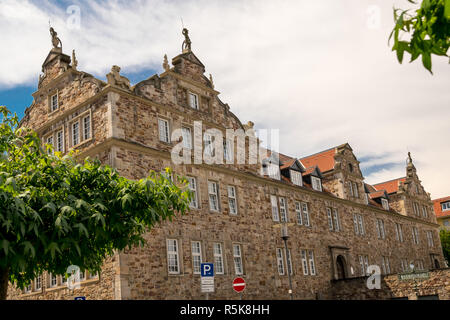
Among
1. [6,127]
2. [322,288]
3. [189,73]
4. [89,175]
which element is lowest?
[322,288]

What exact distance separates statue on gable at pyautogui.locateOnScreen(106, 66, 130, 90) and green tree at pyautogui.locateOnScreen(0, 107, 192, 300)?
33.6 ft

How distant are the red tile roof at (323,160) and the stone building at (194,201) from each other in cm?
410

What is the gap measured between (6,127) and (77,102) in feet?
40.7

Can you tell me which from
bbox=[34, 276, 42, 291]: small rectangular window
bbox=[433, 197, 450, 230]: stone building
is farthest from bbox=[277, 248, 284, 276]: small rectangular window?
bbox=[433, 197, 450, 230]: stone building

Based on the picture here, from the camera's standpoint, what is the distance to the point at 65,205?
1130 cm

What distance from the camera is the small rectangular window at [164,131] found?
24469mm

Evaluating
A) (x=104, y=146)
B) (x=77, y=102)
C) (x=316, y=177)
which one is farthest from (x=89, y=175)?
(x=316, y=177)

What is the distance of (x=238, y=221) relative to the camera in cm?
2673

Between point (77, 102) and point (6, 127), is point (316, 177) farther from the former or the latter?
point (6, 127)

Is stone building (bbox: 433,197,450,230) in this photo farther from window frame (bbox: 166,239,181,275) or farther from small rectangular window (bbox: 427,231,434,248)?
window frame (bbox: 166,239,181,275)

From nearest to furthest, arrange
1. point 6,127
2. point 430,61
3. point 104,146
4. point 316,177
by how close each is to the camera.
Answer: point 430,61 < point 6,127 < point 104,146 < point 316,177

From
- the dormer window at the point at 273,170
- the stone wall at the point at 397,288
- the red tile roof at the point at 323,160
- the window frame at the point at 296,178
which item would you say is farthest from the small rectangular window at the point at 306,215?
the red tile roof at the point at 323,160

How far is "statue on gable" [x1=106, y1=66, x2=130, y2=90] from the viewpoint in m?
23.0

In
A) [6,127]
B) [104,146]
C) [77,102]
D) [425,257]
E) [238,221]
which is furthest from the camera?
[425,257]
